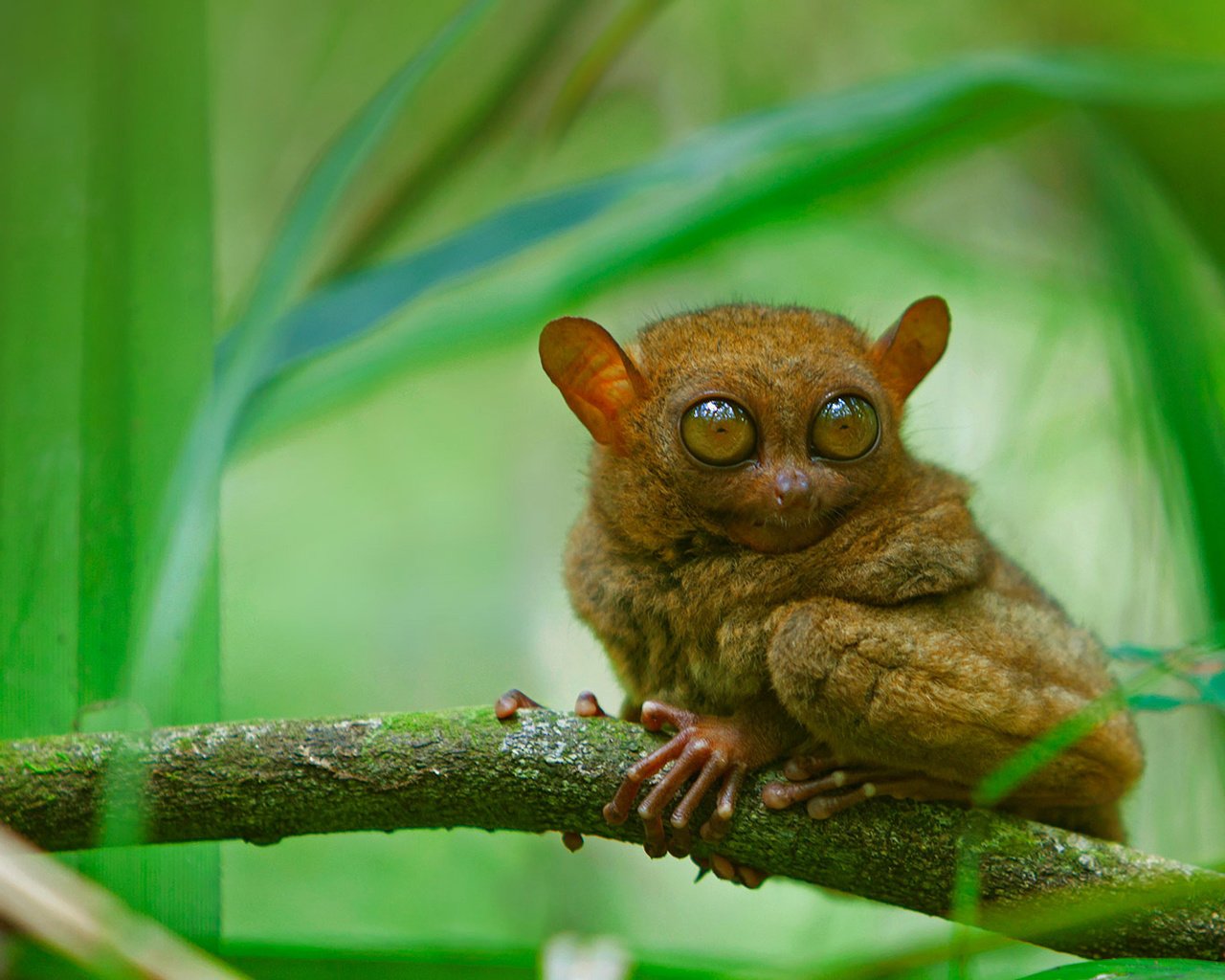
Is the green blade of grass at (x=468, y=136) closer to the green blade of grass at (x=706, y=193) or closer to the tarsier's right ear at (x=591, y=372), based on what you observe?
the green blade of grass at (x=706, y=193)

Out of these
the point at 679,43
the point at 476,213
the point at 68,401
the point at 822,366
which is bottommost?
the point at 822,366

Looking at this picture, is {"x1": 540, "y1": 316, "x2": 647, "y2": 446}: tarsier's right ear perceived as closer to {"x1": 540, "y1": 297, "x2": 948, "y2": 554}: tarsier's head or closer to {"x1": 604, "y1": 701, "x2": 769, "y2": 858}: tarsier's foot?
{"x1": 540, "y1": 297, "x2": 948, "y2": 554}: tarsier's head

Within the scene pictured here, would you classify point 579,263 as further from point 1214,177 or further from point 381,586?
point 381,586

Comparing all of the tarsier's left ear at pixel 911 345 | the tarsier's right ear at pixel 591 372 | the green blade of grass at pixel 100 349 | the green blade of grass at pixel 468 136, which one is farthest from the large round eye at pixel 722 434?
the green blade of grass at pixel 468 136

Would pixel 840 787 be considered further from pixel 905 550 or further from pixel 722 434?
pixel 722 434

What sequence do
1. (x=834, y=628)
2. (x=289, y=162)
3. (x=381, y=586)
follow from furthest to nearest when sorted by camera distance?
(x=381, y=586)
(x=289, y=162)
(x=834, y=628)

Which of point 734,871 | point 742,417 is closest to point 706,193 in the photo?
point 742,417

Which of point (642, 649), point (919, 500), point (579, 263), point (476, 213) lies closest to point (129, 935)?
point (642, 649)
